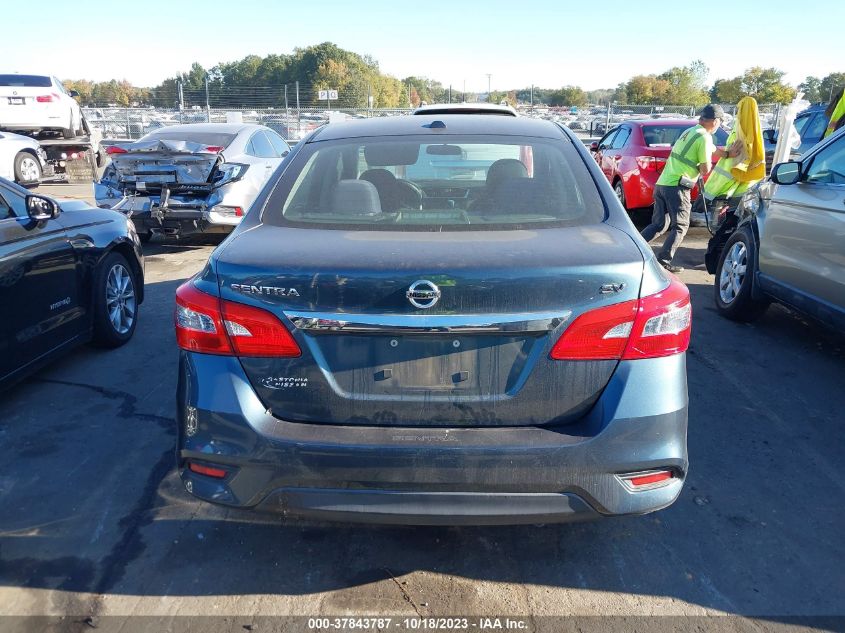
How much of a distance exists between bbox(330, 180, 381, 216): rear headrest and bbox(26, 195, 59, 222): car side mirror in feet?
7.79

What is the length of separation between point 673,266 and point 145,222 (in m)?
6.29

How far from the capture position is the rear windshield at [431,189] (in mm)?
2609

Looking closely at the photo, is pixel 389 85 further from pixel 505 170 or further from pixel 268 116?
pixel 505 170

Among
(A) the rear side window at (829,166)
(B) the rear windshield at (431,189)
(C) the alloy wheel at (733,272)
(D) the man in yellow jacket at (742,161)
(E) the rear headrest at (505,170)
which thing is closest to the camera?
(B) the rear windshield at (431,189)

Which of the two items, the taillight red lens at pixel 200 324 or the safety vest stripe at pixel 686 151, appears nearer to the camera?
the taillight red lens at pixel 200 324

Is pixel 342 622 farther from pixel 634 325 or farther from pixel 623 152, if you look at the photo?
pixel 623 152

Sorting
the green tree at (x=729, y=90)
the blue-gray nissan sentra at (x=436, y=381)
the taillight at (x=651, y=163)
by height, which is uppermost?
the green tree at (x=729, y=90)

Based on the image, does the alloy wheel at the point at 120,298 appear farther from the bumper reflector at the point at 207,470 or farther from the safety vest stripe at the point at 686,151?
the safety vest stripe at the point at 686,151

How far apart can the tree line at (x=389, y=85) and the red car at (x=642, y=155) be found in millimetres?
34863

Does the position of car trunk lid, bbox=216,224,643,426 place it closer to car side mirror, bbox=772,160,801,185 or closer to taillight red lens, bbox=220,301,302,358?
taillight red lens, bbox=220,301,302,358

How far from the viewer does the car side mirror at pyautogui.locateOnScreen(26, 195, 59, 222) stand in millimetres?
4078

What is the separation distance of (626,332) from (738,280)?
13.9 feet

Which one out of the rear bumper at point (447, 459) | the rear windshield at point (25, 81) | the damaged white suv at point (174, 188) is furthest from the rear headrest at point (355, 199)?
the rear windshield at point (25, 81)

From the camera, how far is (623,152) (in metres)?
9.93
